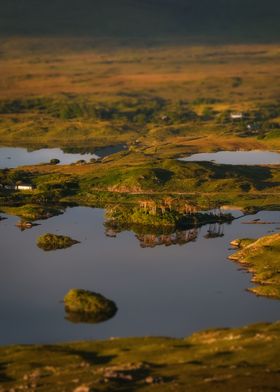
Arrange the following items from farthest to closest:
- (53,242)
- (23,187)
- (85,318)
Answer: (23,187) < (53,242) < (85,318)

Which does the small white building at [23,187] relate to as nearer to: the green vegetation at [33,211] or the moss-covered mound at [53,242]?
the green vegetation at [33,211]

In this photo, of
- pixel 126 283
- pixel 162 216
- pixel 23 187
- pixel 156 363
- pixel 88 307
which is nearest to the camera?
pixel 156 363

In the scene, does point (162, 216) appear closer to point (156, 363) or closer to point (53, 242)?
point (53, 242)

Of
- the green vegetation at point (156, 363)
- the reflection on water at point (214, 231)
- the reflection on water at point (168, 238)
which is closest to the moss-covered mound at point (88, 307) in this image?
the green vegetation at point (156, 363)

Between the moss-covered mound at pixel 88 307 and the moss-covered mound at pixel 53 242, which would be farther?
the moss-covered mound at pixel 53 242

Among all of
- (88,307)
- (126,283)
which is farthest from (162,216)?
(88,307)

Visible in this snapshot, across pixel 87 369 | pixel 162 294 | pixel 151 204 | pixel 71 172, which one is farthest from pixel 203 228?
pixel 87 369
